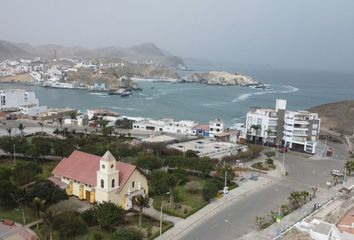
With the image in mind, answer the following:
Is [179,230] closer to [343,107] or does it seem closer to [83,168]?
[83,168]

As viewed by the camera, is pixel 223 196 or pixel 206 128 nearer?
pixel 223 196

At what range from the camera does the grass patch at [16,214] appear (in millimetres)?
26712

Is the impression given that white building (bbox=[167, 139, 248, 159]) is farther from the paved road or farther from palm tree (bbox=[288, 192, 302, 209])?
palm tree (bbox=[288, 192, 302, 209])

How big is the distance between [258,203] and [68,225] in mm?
16540

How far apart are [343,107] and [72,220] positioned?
3351 inches

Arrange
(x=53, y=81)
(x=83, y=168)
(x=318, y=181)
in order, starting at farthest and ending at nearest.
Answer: (x=53, y=81)
(x=318, y=181)
(x=83, y=168)

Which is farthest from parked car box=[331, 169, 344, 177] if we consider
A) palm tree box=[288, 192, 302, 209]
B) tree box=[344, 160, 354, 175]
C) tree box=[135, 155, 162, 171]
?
tree box=[135, 155, 162, 171]

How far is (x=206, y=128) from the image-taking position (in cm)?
6294

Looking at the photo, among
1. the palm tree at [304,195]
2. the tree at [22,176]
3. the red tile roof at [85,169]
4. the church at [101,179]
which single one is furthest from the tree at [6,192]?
the palm tree at [304,195]

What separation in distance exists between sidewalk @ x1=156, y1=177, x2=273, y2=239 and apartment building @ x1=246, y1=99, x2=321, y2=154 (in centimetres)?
1878

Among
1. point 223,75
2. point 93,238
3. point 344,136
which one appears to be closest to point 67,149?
point 93,238

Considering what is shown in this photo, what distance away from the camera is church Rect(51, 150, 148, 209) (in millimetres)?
28281

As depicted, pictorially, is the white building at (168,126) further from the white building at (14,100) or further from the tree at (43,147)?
the white building at (14,100)

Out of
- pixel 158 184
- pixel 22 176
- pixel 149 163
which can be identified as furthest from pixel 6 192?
pixel 149 163
